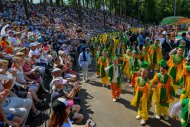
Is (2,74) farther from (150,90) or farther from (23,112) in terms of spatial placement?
(150,90)

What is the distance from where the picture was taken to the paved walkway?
748 cm

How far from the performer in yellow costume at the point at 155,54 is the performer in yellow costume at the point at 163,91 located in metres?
5.03

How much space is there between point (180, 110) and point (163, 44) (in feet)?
28.8

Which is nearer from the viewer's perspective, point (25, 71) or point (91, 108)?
point (25, 71)

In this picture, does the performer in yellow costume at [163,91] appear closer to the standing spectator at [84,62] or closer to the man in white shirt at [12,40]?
the standing spectator at [84,62]

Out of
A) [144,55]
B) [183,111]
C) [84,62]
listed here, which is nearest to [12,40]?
[84,62]

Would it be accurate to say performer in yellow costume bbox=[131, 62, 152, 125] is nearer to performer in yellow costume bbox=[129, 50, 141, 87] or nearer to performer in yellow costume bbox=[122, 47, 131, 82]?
performer in yellow costume bbox=[129, 50, 141, 87]

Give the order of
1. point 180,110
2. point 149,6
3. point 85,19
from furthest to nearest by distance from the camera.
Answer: point 149,6
point 85,19
point 180,110

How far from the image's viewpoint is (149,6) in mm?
73750

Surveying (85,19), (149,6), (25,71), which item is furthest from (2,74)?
(149,6)

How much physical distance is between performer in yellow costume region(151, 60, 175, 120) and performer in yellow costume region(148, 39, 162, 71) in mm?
5030

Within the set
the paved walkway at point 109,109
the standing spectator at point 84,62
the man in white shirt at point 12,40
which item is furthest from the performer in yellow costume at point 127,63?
the man in white shirt at point 12,40

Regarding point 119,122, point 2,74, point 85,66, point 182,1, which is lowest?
point 119,122

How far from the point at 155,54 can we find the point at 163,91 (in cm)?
533
